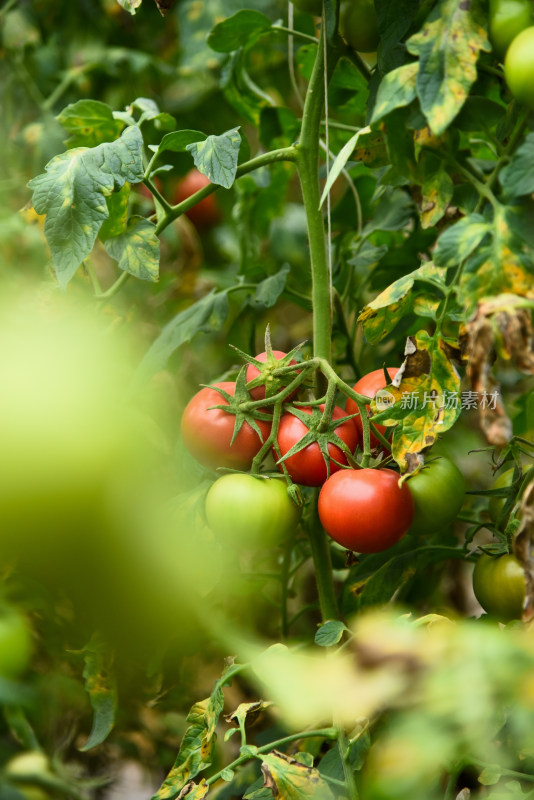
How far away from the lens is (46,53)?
1469 mm

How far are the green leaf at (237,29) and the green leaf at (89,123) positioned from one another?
0.14 metres

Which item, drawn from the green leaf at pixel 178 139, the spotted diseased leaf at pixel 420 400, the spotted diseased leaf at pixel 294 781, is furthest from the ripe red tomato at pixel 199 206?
the spotted diseased leaf at pixel 294 781

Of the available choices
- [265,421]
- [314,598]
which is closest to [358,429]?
[265,421]

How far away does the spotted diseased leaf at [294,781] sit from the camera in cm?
61

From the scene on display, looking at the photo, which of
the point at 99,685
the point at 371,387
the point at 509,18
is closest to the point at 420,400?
the point at 371,387

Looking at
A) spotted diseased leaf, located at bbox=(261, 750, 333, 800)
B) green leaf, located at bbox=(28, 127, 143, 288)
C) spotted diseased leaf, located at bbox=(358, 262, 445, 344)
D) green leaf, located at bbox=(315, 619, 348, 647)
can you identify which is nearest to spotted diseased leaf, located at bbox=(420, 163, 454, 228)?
spotted diseased leaf, located at bbox=(358, 262, 445, 344)

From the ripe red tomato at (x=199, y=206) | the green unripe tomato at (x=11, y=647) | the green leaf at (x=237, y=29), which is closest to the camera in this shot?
the green unripe tomato at (x=11, y=647)

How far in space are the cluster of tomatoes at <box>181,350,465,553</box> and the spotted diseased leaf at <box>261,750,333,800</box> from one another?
0.18 meters

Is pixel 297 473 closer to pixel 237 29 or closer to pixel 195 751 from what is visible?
pixel 195 751

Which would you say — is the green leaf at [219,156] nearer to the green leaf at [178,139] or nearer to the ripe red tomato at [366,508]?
the green leaf at [178,139]

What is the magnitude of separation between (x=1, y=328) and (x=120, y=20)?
1.29m

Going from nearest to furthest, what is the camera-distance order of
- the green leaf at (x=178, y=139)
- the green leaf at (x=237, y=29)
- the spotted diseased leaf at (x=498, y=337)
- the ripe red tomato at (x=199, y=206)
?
the spotted diseased leaf at (x=498, y=337), the green leaf at (x=178, y=139), the green leaf at (x=237, y=29), the ripe red tomato at (x=199, y=206)

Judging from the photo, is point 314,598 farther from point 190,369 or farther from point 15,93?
point 15,93

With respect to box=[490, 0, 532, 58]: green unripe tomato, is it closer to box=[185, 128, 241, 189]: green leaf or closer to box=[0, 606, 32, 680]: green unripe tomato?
box=[185, 128, 241, 189]: green leaf
